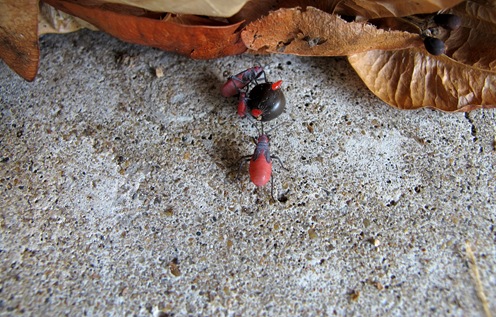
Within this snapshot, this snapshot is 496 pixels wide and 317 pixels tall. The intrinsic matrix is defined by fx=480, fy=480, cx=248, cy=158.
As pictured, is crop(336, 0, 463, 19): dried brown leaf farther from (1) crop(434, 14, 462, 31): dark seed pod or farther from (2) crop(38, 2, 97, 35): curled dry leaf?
(2) crop(38, 2, 97, 35): curled dry leaf

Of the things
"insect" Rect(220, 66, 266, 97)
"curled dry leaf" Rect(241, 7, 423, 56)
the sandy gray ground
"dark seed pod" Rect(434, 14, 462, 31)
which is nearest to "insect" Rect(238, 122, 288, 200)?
the sandy gray ground

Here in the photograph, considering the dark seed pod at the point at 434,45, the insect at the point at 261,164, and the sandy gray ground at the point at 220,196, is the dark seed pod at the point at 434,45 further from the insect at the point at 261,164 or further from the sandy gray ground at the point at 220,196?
the insect at the point at 261,164

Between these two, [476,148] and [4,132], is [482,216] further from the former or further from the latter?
[4,132]

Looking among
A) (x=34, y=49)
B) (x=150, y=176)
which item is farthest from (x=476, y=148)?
(x=34, y=49)

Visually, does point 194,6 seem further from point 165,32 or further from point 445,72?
point 445,72

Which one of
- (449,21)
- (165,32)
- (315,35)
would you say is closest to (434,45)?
(449,21)
